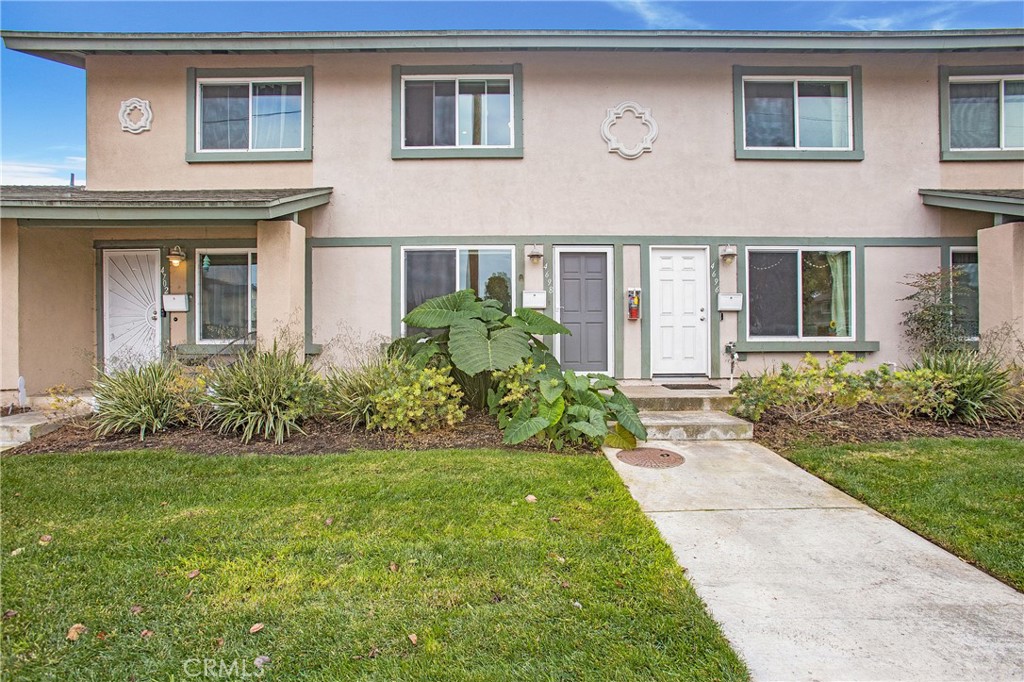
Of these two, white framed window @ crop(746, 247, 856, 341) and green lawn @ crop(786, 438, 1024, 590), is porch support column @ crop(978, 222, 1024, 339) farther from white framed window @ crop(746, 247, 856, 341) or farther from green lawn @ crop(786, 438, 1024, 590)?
green lawn @ crop(786, 438, 1024, 590)

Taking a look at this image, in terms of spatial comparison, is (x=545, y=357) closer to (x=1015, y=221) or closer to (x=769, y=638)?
(x=769, y=638)

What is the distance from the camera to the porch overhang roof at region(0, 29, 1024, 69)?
6.99m

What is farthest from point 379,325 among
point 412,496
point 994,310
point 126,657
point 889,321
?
point 994,310

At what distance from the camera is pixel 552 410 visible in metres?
4.80

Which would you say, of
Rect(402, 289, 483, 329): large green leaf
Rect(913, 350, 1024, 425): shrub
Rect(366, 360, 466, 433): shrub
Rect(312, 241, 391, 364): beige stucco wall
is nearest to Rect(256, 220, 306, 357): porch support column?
Rect(312, 241, 391, 364): beige stucco wall

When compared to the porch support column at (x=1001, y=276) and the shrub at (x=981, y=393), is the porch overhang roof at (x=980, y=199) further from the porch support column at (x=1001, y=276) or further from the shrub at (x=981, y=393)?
the shrub at (x=981, y=393)

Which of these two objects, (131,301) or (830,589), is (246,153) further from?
(830,589)

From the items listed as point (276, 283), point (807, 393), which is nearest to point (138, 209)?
point (276, 283)

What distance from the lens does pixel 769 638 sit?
6.97 ft

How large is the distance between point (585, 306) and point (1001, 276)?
18.1 ft

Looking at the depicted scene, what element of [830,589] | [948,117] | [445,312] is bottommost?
[830,589]

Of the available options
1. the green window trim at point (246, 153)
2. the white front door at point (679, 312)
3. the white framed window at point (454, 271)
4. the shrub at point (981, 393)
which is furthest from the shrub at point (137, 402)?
the shrub at point (981, 393)

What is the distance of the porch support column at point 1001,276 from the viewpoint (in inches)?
258

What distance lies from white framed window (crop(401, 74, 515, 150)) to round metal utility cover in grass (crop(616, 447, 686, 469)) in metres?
4.95
